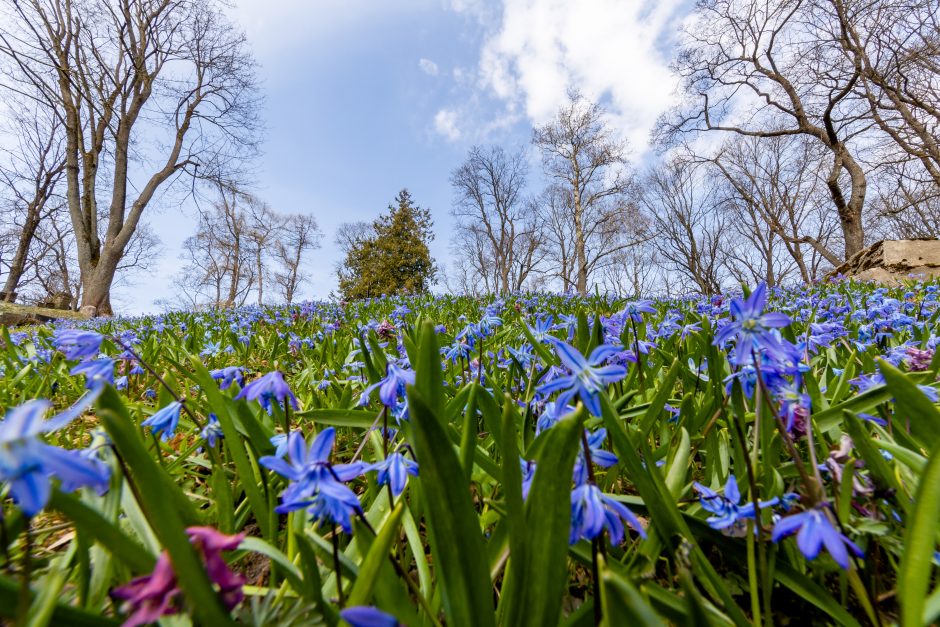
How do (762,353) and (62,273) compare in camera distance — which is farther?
(62,273)

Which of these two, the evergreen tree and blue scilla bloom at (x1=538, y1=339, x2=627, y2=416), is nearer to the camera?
blue scilla bloom at (x1=538, y1=339, x2=627, y2=416)

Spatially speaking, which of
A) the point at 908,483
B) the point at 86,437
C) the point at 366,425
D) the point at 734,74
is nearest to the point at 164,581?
the point at 366,425

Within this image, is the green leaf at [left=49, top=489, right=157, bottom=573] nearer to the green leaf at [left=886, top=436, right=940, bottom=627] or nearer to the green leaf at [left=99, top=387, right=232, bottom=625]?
the green leaf at [left=99, top=387, right=232, bottom=625]

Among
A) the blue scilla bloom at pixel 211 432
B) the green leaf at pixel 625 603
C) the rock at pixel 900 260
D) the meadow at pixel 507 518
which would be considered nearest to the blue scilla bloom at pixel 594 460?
the meadow at pixel 507 518

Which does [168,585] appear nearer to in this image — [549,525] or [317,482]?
[317,482]

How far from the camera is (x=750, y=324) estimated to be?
2.61ft

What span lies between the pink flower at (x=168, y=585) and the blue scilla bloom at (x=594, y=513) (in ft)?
1.51

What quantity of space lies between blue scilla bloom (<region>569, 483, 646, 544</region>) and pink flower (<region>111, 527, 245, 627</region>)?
46 cm

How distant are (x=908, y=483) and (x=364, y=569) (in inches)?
46.7

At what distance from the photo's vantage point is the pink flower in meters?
0.45

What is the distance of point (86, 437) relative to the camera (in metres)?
2.14

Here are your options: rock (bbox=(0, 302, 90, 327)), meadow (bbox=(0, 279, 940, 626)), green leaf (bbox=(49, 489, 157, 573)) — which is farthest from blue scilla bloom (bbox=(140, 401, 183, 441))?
rock (bbox=(0, 302, 90, 327))

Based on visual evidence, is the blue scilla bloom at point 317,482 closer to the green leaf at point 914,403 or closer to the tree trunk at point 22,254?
the green leaf at point 914,403

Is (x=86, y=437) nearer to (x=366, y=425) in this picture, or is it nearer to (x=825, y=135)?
(x=366, y=425)
